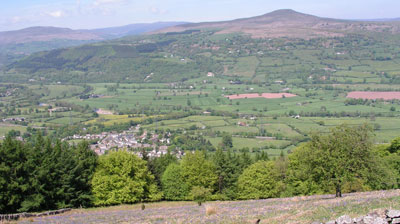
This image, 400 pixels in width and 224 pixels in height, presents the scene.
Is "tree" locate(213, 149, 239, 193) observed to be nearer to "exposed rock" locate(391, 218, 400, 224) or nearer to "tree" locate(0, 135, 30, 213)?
"tree" locate(0, 135, 30, 213)

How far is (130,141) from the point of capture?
8912 cm

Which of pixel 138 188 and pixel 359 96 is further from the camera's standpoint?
pixel 359 96

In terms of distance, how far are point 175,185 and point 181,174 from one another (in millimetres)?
1504

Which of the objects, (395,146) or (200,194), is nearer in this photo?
(200,194)

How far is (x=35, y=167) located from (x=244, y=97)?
117 meters

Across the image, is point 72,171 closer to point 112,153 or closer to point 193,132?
point 112,153

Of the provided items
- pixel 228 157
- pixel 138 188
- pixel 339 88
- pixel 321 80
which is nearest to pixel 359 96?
pixel 339 88

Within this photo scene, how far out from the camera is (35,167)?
121 ft

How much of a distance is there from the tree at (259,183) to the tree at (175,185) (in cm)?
676

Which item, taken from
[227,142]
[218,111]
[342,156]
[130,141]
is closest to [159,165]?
[342,156]

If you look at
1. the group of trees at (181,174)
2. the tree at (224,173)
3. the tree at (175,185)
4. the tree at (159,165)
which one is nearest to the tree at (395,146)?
the group of trees at (181,174)

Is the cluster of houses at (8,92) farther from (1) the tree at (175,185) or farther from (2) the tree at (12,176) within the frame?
(2) the tree at (12,176)

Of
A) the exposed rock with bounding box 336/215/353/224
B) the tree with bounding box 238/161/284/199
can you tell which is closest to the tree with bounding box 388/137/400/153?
the tree with bounding box 238/161/284/199

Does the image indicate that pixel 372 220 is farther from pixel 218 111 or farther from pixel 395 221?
pixel 218 111
